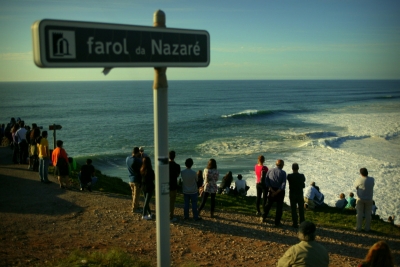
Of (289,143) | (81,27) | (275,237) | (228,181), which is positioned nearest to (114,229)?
(275,237)

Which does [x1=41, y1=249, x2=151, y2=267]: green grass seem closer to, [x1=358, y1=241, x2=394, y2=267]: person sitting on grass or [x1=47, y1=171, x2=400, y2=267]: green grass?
[x1=47, y1=171, x2=400, y2=267]: green grass

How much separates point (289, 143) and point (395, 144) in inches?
346

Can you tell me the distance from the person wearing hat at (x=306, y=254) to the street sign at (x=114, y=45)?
6.79 ft

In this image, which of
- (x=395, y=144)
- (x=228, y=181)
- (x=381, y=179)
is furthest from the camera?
(x=395, y=144)

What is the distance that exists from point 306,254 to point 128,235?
478 centimetres

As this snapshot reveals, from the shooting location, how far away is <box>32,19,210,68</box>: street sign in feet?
8.28

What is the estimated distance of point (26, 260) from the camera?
6242mm

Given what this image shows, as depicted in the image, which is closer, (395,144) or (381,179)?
(381,179)

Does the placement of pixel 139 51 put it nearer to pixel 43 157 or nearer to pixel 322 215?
pixel 43 157

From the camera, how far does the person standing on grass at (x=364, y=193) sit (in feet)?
29.7

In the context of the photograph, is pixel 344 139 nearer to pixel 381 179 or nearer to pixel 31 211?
pixel 381 179

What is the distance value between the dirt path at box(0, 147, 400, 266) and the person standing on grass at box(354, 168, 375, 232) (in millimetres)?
480

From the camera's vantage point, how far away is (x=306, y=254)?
3.95 metres

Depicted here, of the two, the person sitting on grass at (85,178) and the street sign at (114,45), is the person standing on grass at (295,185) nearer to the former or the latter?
the person sitting on grass at (85,178)
